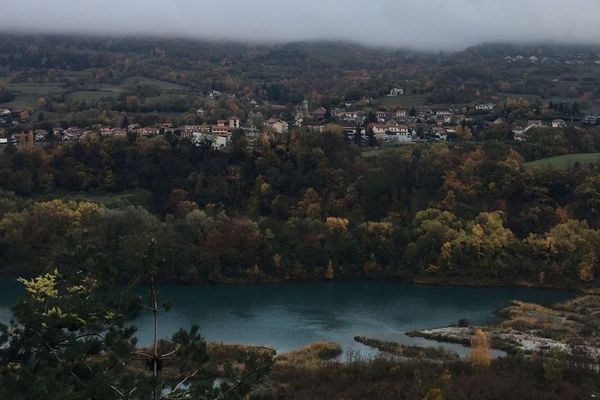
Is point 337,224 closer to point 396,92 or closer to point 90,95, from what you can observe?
point 396,92

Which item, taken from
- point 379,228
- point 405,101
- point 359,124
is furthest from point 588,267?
point 405,101

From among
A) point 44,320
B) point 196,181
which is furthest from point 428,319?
point 44,320

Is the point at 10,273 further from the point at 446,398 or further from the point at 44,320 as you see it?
the point at 44,320

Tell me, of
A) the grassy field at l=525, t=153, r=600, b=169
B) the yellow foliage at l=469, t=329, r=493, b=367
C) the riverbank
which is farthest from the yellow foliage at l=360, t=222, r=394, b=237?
the yellow foliage at l=469, t=329, r=493, b=367

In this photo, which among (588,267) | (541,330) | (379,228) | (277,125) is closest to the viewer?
(541,330)

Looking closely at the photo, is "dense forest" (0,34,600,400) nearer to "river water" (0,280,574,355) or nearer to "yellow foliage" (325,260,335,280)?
"yellow foliage" (325,260,335,280)
